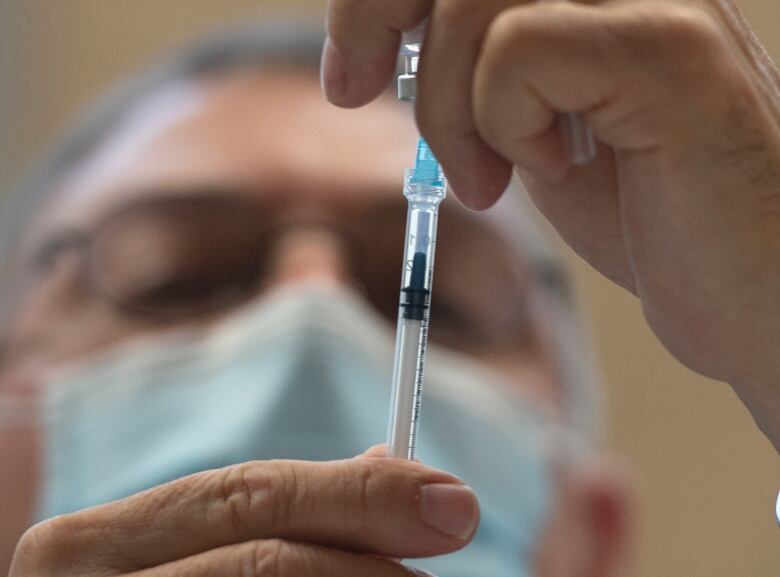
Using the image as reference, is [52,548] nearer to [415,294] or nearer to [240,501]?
[240,501]

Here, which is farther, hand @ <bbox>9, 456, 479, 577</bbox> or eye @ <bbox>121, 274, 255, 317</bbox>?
eye @ <bbox>121, 274, 255, 317</bbox>

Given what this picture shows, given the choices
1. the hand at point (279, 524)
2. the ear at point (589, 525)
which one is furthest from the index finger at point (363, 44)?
the ear at point (589, 525)

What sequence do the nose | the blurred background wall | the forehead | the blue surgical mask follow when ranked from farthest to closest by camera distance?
the blurred background wall
the forehead
the nose
the blue surgical mask

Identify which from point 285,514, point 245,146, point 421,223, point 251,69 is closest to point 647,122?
point 421,223

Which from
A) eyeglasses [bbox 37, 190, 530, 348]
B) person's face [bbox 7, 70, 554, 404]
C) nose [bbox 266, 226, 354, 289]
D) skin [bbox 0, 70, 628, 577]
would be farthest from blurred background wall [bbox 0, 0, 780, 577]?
nose [bbox 266, 226, 354, 289]

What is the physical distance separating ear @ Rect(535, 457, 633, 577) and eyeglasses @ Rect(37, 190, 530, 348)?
0.29 m

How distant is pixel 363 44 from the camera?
703 millimetres

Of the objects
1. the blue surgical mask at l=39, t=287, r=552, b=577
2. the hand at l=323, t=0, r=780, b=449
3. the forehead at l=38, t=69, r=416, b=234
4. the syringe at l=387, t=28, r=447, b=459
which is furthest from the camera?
the forehead at l=38, t=69, r=416, b=234

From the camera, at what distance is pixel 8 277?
6.59 feet

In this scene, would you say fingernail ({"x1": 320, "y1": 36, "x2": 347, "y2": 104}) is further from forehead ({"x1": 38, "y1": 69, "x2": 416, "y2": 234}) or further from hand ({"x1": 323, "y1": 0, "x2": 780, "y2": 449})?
forehead ({"x1": 38, "y1": 69, "x2": 416, "y2": 234})

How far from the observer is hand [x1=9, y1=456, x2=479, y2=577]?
2.22 ft

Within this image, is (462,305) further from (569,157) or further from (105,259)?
(569,157)

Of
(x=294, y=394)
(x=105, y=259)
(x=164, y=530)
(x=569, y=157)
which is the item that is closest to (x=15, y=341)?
(x=105, y=259)

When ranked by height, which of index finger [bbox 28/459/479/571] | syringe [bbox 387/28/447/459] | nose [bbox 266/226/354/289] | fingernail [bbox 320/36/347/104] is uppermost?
nose [bbox 266/226/354/289]
